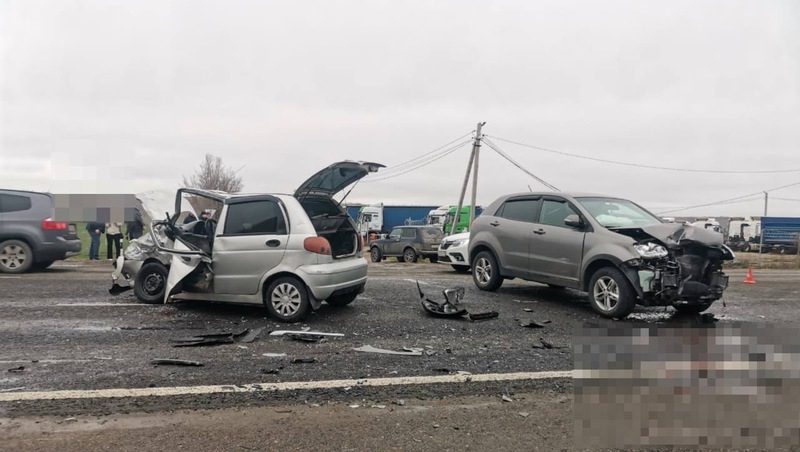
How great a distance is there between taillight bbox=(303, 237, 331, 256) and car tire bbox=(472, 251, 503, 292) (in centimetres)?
347

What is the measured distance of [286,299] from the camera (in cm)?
648

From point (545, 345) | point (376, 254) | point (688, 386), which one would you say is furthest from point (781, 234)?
point (688, 386)

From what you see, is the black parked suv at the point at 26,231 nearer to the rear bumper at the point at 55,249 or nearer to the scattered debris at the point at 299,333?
the rear bumper at the point at 55,249

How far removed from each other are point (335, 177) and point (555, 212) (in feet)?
11.6

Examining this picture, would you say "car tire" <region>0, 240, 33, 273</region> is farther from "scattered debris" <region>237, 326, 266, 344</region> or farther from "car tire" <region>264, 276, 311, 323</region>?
"scattered debris" <region>237, 326, 266, 344</region>

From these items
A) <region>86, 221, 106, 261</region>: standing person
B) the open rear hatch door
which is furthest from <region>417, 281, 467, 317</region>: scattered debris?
<region>86, 221, 106, 261</region>: standing person

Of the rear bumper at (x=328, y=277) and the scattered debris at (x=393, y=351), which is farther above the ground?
the rear bumper at (x=328, y=277)

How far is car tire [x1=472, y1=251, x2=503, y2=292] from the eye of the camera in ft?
28.8

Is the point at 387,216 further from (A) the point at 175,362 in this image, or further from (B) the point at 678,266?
(A) the point at 175,362

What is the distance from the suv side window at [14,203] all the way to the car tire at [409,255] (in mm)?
13006

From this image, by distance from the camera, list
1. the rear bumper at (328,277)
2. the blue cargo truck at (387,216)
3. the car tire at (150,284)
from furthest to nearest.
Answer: the blue cargo truck at (387,216)
the car tire at (150,284)
the rear bumper at (328,277)

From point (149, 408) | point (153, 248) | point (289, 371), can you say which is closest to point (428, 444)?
point (289, 371)

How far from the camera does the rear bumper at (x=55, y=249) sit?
11273 millimetres

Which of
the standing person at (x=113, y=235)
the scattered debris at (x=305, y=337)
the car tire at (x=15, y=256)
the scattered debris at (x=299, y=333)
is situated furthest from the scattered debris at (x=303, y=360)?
the standing person at (x=113, y=235)
